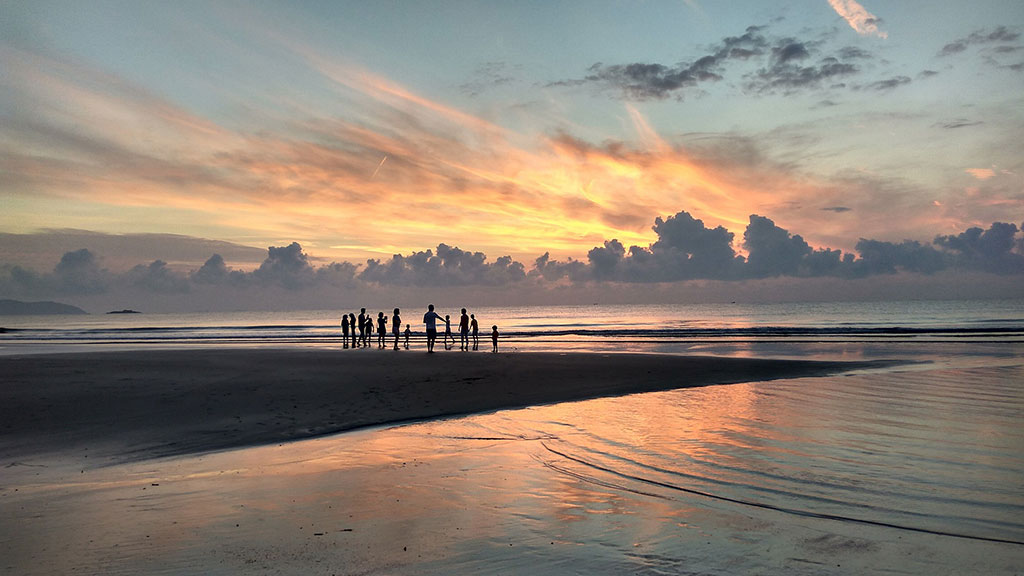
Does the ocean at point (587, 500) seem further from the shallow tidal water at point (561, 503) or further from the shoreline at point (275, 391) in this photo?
the shoreline at point (275, 391)

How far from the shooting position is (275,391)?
18641mm

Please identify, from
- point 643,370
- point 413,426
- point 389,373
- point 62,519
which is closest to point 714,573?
point 62,519

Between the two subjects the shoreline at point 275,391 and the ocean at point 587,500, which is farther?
the shoreline at point 275,391

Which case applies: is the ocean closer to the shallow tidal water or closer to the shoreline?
the shallow tidal water

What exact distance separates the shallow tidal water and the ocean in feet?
0.12

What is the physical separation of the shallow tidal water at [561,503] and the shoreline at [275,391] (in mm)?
1661

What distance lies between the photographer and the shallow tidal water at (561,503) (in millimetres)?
6098

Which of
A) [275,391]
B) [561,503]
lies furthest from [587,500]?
[275,391]

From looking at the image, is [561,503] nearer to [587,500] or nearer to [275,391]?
[587,500]

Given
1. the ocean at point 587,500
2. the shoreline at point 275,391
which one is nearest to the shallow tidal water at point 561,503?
the ocean at point 587,500

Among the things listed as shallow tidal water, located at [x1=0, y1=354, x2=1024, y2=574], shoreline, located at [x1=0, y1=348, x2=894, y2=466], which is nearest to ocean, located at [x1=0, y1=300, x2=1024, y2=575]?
shallow tidal water, located at [x1=0, y1=354, x2=1024, y2=574]

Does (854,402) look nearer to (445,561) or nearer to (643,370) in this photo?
(643,370)

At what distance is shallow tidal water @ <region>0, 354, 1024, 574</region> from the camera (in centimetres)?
610

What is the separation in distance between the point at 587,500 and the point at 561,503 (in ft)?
1.19
